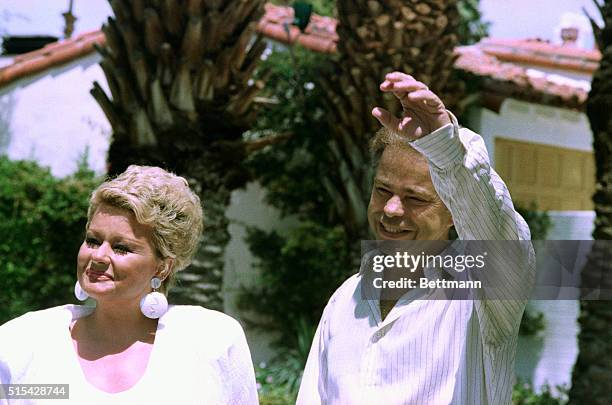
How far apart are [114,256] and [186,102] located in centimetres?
396

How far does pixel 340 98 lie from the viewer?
820cm

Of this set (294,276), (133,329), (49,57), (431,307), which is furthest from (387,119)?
(49,57)

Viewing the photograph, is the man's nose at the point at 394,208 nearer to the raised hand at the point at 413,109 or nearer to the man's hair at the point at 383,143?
the man's hair at the point at 383,143

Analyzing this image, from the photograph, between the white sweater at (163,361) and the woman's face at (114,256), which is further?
the woman's face at (114,256)

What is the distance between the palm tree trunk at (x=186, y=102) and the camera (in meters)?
6.53

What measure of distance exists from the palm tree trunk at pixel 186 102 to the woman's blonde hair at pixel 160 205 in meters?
3.56

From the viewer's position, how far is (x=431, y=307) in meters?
2.64

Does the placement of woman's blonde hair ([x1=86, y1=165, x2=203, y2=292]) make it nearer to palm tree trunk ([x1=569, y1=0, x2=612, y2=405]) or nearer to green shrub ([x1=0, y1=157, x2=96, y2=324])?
palm tree trunk ([x1=569, y1=0, x2=612, y2=405])

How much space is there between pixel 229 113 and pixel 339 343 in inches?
166

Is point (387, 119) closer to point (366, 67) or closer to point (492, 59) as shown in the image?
point (366, 67)

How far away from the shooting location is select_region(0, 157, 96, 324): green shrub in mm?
9172

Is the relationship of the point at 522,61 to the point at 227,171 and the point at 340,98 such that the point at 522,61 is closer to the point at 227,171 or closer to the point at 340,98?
the point at 340,98

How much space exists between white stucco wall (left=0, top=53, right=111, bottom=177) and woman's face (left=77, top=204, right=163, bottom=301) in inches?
329

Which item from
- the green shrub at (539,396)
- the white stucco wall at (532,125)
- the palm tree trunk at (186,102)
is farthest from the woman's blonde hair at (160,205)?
the white stucco wall at (532,125)
